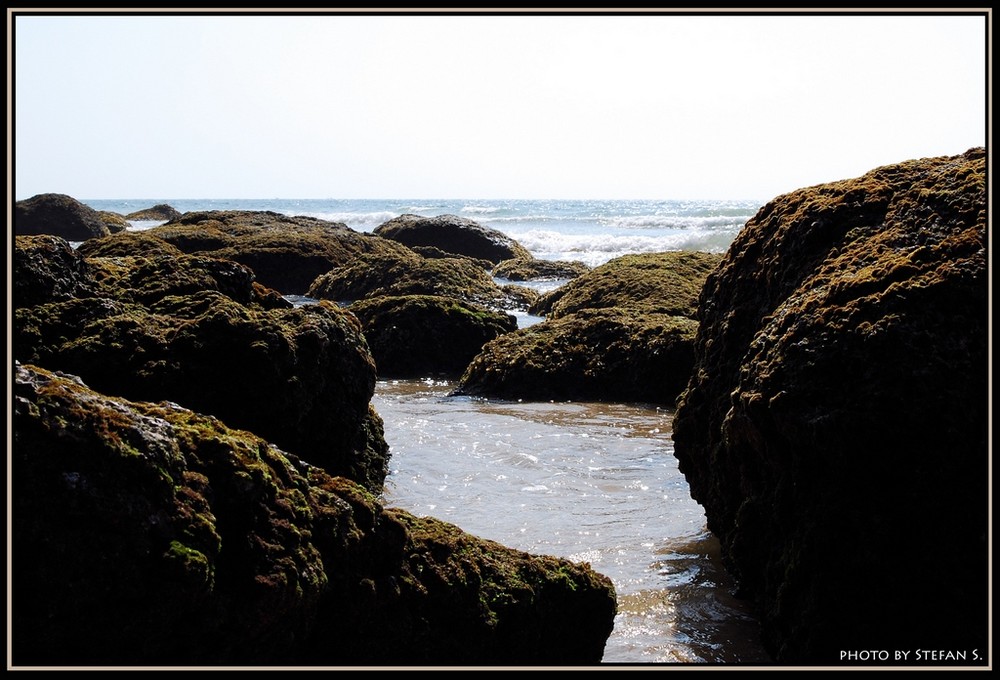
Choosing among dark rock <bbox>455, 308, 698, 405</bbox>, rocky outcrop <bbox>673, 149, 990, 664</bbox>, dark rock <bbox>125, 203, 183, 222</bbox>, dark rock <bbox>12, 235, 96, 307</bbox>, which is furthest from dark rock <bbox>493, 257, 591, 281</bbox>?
dark rock <bbox>125, 203, 183, 222</bbox>

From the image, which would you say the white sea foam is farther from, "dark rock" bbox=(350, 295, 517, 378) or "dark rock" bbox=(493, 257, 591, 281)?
"dark rock" bbox=(350, 295, 517, 378)

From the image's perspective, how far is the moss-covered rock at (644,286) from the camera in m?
14.4

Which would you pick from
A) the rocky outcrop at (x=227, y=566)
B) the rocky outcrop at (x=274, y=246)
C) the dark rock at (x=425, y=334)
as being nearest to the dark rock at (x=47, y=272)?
the rocky outcrop at (x=227, y=566)

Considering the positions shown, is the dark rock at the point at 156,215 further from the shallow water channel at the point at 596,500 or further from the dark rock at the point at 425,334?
the shallow water channel at the point at 596,500

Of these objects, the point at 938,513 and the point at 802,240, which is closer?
the point at 938,513

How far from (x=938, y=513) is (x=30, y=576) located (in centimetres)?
355

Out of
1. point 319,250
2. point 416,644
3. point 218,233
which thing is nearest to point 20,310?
point 416,644

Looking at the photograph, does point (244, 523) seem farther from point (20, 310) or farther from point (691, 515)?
point (691, 515)

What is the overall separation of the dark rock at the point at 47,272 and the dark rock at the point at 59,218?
1320 inches

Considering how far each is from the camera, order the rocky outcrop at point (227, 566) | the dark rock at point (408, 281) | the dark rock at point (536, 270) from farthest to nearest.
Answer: the dark rock at point (536, 270), the dark rock at point (408, 281), the rocky outcrop at point (227, 566)

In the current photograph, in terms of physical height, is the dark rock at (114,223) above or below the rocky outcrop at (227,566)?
above

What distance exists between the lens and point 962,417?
4.16 metres

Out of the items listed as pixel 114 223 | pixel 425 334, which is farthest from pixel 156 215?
pixel 425 334

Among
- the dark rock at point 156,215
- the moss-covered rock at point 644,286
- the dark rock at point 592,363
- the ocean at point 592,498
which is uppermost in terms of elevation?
the dark rock at point 156,215
